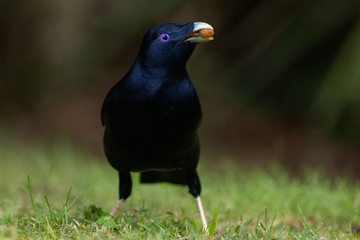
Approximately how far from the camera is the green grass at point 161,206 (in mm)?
2877

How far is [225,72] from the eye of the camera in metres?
7.52

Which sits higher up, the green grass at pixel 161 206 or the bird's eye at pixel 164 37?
the bird's eye at pixel 164 37

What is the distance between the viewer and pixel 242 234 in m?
2.82

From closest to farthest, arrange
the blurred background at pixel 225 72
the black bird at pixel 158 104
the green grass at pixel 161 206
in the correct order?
the green grass at pixel 161 206 → the black bird at pixel 158 104 → the blurred background at pixel 225 72

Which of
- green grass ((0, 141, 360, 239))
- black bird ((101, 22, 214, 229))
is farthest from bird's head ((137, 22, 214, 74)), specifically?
green grass ((0, 141, 360, 239))

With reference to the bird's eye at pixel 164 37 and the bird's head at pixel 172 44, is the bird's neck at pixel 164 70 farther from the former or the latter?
the bird's eye at pixel 164 37

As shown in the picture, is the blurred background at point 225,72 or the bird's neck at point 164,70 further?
the blurred background at point 225,72

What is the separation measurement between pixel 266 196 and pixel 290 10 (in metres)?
2.81

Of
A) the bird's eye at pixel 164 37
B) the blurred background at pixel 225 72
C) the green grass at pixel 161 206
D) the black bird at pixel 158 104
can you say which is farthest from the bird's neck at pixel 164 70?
the blurred background at pixel 225 72

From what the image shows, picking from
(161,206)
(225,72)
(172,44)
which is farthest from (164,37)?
(225,72)

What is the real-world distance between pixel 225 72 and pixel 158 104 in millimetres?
4568

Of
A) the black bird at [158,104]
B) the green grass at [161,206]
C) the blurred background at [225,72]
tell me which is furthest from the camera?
the blurred background at [225,72]

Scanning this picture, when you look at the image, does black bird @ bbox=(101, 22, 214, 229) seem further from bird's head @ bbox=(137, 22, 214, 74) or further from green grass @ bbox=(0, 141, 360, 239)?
green grass @ bbox=(0, 141, 360, 239)

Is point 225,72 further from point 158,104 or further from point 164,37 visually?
point 158,104
